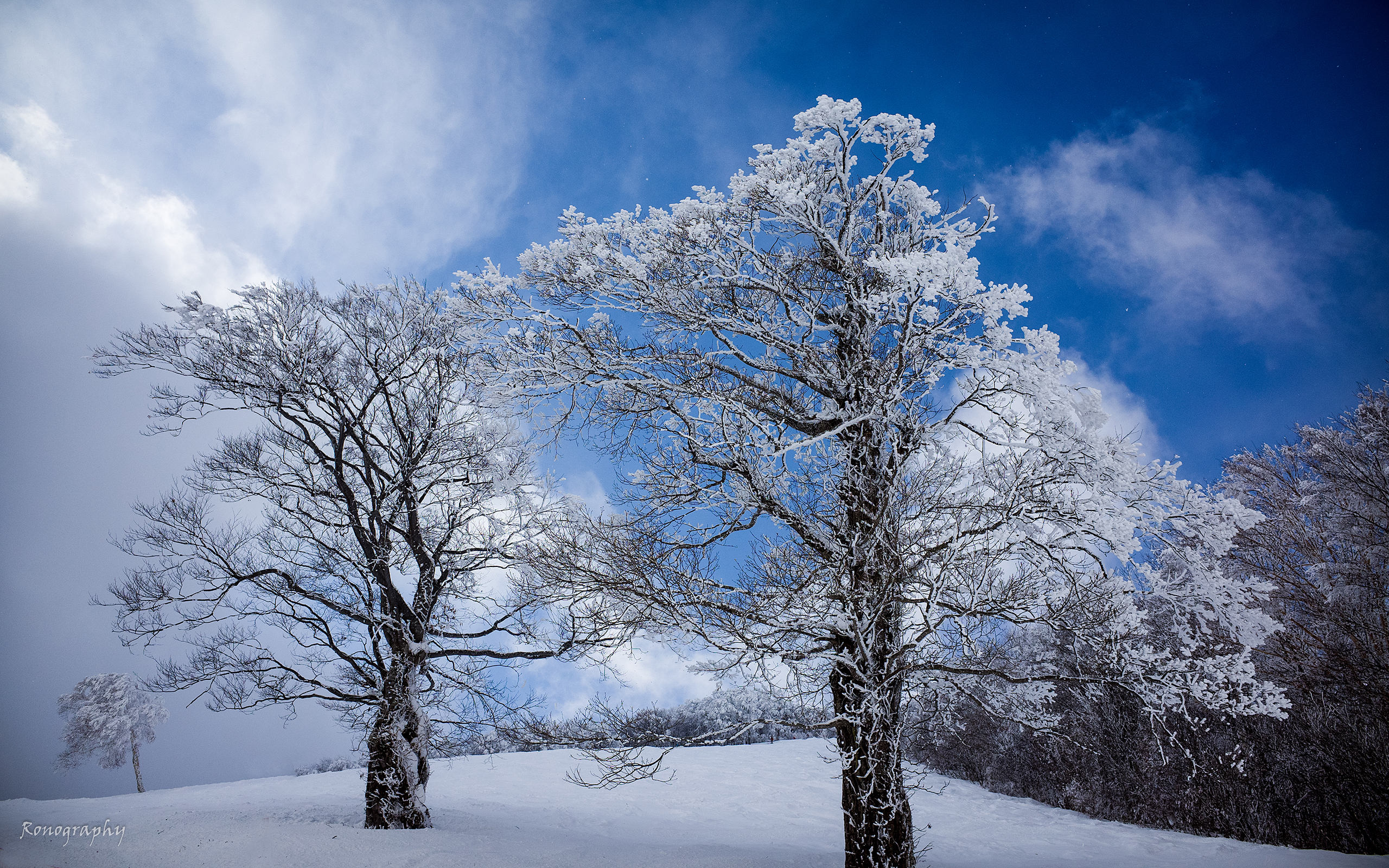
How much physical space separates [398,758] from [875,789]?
6472mm

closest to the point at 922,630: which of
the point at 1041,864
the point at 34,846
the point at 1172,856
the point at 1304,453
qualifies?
the point at 1041,864

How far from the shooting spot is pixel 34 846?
5309 millimetres

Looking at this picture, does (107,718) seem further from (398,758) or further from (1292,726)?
(1292,726)

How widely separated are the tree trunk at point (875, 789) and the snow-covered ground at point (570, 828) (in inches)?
26.9

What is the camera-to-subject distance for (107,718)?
15.9 meters

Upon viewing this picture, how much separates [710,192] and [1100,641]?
5.68 m

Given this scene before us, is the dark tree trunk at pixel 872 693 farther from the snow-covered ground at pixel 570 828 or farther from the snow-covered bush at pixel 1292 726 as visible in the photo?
the snow-covered bush at pixel 1292 726

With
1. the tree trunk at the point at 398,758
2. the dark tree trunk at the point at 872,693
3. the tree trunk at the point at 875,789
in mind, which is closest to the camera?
the dark tree trunk at the point at 872,693

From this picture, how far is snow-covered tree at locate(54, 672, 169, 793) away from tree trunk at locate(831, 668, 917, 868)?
18.3 m

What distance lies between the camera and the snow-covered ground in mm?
6148

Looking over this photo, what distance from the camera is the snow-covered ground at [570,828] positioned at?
6.15 metres

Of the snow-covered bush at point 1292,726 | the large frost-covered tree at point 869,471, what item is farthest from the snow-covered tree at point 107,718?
the snow-covered bush at point 1292,726

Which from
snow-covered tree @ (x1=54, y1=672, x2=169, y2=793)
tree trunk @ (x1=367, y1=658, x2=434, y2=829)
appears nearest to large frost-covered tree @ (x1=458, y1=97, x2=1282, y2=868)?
tree trunk @ (x1=367, y1=658, x2=434, y2=829)

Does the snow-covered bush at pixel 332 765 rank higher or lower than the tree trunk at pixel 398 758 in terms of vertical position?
lower
